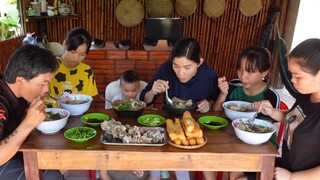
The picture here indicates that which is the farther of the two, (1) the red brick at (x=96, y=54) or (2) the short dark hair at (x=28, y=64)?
(1) the red brick at (x=96, y=54)

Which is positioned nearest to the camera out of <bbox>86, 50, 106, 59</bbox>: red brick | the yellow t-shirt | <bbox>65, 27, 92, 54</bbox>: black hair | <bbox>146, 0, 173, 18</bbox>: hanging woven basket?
<bbox>65, 27, 92, 54</bbox>: black hair

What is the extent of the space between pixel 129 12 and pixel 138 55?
1278mm

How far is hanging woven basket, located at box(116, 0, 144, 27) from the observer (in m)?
4.45

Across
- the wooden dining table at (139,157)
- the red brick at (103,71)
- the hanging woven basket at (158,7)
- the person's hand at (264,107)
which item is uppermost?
the hanging woven basket at (158,7)

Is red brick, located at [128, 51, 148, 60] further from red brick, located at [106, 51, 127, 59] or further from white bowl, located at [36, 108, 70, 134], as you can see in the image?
white bowl, located at [36, 108, 70, 134]

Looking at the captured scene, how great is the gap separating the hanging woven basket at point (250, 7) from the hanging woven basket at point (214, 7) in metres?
0.34

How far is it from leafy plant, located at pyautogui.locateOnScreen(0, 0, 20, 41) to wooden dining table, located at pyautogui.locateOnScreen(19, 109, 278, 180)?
219cm

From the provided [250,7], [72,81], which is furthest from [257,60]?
[250,7]

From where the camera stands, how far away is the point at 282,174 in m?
1.38

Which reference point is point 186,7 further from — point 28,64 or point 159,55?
point 28,64

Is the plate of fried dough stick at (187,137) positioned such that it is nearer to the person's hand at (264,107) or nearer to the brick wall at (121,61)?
the person's hand at (264,107)

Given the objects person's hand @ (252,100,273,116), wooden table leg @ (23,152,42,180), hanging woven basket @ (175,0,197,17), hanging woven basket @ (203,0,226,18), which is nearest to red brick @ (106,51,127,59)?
hanging woven basket @ (175,0,197,17)

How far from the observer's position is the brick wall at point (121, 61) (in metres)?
3.52

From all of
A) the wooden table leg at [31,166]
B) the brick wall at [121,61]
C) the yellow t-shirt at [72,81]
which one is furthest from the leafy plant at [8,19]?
the wooden table leg at [31,166]
